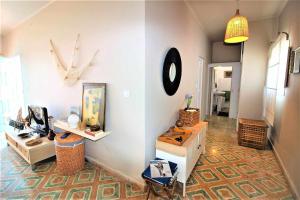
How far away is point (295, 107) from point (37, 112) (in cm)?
417

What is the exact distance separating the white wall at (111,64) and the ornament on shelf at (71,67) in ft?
0.31

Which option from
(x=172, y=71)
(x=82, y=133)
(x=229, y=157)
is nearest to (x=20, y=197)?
(x=82, y=133)

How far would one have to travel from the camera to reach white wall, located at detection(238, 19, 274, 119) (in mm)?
3740

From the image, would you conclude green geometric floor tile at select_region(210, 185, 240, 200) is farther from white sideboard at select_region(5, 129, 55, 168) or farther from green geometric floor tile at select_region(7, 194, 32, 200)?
white sideboard at select_region(5, 129, 55, 168)

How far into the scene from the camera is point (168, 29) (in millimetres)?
2295

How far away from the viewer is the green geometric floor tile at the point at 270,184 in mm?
1970

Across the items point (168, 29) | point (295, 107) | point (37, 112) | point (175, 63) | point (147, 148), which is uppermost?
point (168, 29)

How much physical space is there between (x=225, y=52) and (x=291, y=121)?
402 centimetres

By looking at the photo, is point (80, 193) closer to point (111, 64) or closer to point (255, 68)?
point (111, 64)

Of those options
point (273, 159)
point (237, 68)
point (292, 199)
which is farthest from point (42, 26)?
point (237, 68)

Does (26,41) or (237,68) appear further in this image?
(237,68)

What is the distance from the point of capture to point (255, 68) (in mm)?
3891

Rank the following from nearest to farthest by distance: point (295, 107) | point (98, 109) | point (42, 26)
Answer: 1. point (295, 107)
2. point (98, 109)
3. point (42, 26)

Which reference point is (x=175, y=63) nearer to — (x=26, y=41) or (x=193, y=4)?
(x=193, y=4)
